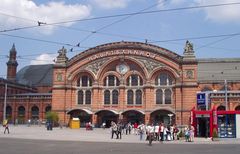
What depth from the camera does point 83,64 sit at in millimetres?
66062

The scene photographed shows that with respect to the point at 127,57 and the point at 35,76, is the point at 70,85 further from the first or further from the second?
the point at 35,76

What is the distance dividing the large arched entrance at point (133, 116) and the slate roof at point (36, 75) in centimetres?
3268

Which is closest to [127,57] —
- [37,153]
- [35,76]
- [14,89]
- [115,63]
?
[115,63]

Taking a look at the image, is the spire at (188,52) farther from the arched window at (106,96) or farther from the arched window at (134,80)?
the arched window at (106,96)

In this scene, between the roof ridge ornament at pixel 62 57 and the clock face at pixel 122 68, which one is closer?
the clock face at pixel 122 68

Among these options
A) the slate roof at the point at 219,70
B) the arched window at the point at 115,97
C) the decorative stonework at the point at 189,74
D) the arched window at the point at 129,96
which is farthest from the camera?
the slate roof at the point at 219,70

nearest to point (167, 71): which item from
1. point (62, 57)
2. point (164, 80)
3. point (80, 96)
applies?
point (164, 80)

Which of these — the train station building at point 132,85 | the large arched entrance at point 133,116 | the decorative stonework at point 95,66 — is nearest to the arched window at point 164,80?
the train station building at point 132,85

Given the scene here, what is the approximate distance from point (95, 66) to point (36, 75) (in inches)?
1370

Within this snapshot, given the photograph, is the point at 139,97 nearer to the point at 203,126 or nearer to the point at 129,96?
the point at 129,96

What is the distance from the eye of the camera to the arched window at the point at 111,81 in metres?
65.0

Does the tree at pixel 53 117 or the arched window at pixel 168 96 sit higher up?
the arched window at pixel 168 96

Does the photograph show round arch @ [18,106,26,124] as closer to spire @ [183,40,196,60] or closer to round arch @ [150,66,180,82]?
round arch @ [150,66,180,82]

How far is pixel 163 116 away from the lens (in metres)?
62.4
